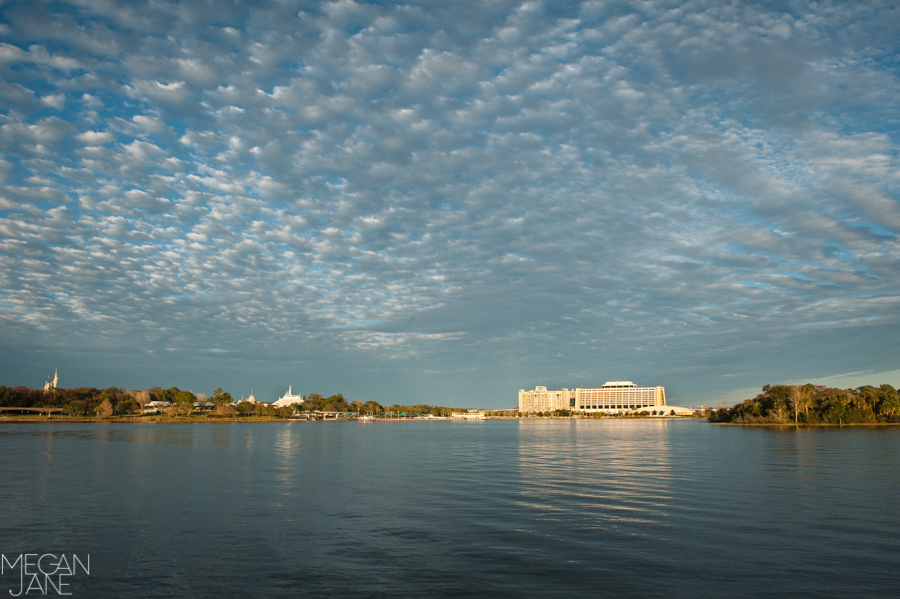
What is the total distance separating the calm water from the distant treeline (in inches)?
5462

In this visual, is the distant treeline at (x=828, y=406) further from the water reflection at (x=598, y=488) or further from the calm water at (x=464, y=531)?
the calm water at (x=464, y=531)

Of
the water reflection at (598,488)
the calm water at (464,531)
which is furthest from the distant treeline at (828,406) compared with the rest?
the calm water at (464,531)

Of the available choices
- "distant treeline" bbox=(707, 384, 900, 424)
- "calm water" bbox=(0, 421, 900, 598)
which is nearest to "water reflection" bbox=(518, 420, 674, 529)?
"calm water" bbox=(0, 421, 900, 598)

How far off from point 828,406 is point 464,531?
188 meters

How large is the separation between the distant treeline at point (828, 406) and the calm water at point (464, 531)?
13874 cm

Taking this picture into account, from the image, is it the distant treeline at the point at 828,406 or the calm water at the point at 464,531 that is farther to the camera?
the distant treeline at the point at 828,406

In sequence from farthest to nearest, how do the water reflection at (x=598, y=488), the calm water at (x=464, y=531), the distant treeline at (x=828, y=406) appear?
the distant treeline at (x=828, y=406) → the water reflection at (x=598, y=488) → the calm water at (x=464, y=531)

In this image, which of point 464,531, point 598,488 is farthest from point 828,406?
point 464,531

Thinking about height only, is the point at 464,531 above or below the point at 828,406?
above

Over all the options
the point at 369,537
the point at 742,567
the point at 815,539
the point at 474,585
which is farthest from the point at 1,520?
the point at 815,539

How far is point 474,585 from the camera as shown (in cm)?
1759

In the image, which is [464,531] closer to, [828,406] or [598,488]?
[598,488]

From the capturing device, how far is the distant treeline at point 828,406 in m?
158

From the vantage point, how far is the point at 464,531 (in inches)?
978
